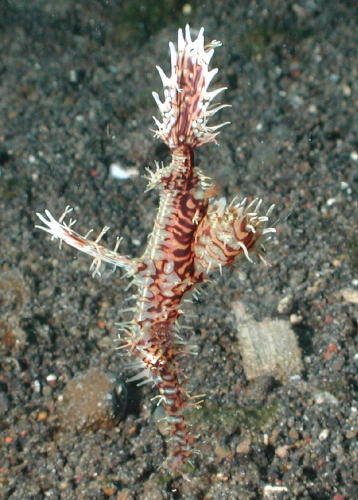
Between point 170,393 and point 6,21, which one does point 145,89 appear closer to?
point 6,21

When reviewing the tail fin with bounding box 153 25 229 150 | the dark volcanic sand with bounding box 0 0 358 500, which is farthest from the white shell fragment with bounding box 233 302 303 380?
the tail fin with bounding box 153 25 229 150

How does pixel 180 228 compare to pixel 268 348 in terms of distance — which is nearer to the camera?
pixel 180 228

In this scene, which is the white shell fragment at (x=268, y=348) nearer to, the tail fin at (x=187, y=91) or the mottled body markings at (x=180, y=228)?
the mottled body markings at (x=180, y=228)

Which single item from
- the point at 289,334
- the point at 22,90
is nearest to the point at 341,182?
the point at 289,334

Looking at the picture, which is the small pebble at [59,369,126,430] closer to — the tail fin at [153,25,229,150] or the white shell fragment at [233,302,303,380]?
the white shell fragment at [233,302,303,380]

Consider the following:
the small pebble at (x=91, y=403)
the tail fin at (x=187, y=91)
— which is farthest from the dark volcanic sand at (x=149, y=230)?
the tail fin at (x=187, y=91)

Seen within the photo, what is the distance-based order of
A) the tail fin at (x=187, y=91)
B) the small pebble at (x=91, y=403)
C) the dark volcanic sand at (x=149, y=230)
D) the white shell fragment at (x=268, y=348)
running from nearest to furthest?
the tail fin at (x=187, y=91), the dark volcanic sand at (x=149, y=230), the small pebble at (x=91, y=403), the white shell fragment at (x=268, y=348)

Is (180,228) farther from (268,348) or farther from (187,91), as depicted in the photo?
(268,348)

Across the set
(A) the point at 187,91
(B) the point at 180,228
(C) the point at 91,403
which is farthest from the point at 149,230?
(A) the point at 187,91
